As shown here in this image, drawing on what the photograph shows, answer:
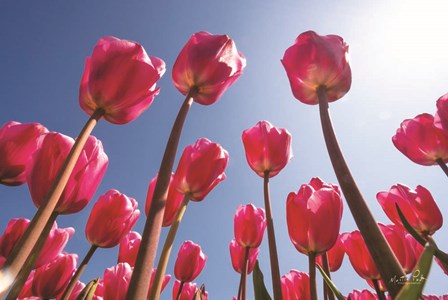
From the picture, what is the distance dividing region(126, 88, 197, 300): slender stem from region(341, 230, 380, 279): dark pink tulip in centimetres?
118

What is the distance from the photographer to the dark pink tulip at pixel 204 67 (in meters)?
1.00

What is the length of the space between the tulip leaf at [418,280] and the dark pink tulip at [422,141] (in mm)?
1410

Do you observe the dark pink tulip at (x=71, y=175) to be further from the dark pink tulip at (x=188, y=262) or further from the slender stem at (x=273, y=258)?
the dark pink tulip at (x=188, y=262)

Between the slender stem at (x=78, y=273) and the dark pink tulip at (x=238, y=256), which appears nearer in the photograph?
the slender stem at (x=78, y=273)

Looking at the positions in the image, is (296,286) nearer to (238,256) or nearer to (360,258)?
(360,258)

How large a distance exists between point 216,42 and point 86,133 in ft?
1.85

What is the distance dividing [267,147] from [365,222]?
1047 millimetres

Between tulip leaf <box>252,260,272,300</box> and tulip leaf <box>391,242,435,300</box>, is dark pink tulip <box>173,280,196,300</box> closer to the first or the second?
tulip leaf <box>252,260,272,300</box>

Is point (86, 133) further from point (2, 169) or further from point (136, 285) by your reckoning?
point (2, 169)

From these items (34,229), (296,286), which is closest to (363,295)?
(296,286)

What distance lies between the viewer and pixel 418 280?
0.42m

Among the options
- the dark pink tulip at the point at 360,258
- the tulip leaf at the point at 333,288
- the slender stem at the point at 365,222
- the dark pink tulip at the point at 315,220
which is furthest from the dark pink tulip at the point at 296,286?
the slender stem at the point at 365,222

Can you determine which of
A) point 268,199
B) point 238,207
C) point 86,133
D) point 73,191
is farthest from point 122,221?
point 238,207

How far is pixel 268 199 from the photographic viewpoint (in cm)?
116
